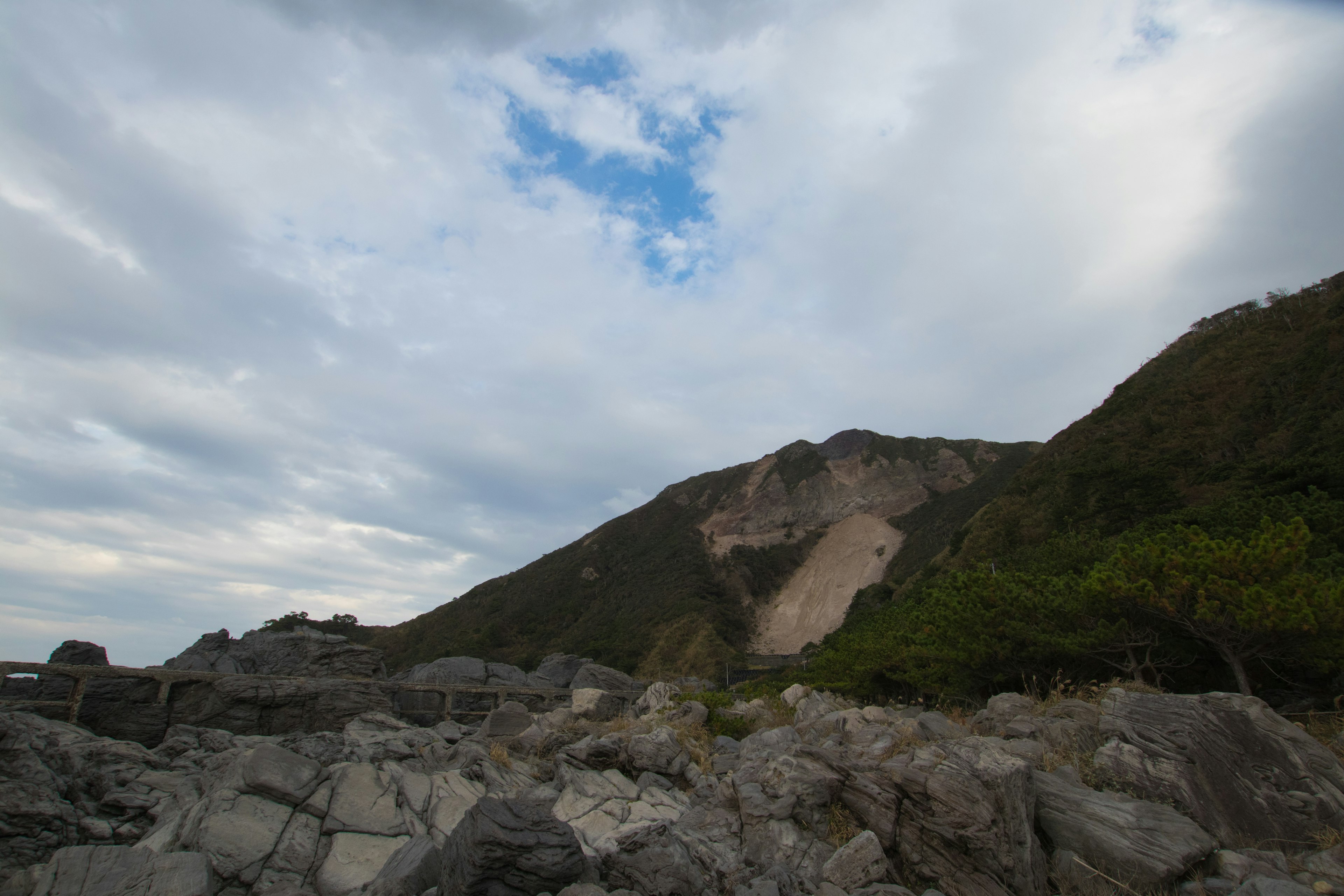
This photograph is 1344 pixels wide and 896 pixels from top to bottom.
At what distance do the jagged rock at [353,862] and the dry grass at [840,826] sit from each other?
16.5 ft

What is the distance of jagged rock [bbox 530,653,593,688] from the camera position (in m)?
41.9

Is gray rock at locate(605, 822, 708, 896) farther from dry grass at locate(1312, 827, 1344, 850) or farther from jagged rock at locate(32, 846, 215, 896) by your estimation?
dry grass at locate(1312, 827, 1344, 850)

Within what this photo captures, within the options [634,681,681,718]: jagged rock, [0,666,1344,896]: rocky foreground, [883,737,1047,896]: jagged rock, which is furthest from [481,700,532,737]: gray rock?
[883,737,1047,896]: jagged rock

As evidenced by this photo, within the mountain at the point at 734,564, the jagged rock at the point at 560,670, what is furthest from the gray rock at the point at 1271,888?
the mountain at the point at 734,564

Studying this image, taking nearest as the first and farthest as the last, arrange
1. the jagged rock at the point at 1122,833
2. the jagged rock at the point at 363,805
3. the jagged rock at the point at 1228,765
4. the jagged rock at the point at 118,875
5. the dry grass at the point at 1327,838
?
the jagged rock at the point at 118,875 < the jagged rock at the point at 1122,833 < the dry grass at the point at 1327,838 < the jagged rock at the point at 1228,765 < the jagged rock at the point at 363,805

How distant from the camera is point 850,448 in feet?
277

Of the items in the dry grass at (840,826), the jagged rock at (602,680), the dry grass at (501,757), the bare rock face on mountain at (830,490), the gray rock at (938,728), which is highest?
the bare rock face on mountain at (830,490)

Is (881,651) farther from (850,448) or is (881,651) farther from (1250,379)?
(850,448)

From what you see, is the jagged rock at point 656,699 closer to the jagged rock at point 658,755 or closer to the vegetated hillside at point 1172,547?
the vegetated hillside at point 1172,547

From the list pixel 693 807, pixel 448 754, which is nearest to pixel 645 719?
pixel 448 754

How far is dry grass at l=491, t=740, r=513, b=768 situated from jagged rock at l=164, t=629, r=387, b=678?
24189 millimetres

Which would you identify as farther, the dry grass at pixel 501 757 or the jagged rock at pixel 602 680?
the jagged rock at pixel 602 680

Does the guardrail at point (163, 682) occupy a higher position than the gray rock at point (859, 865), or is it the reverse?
the guardrail at point (163, 682)

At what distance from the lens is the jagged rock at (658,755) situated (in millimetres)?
11320
